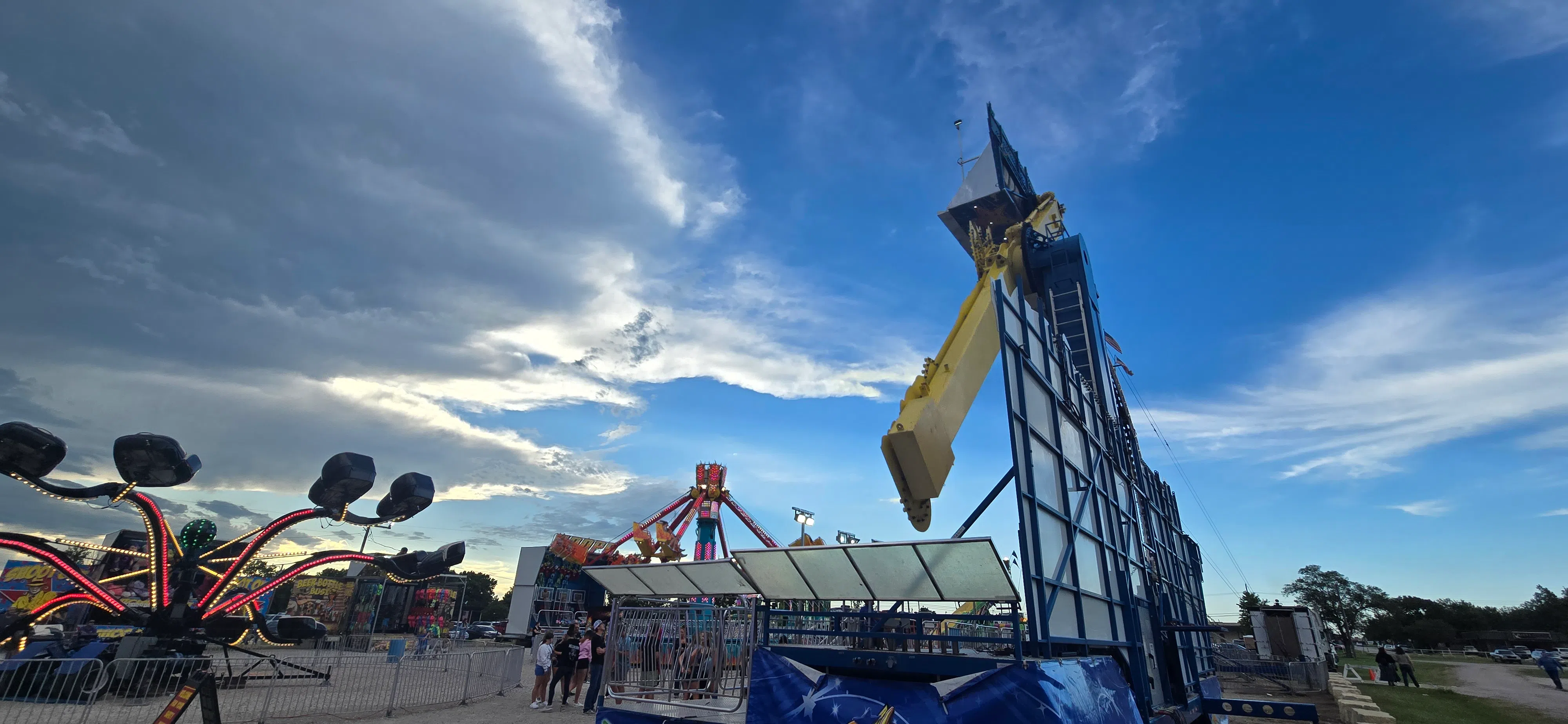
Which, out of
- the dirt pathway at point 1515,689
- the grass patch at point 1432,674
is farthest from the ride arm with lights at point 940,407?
the grass patch at point 1432,674

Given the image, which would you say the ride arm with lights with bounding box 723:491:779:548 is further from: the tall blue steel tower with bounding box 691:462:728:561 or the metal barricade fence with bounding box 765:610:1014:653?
the metal barricade fence with bounding box 765:610:1014:653

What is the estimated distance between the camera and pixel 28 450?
1241 centimetres

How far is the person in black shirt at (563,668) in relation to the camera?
1382 cm

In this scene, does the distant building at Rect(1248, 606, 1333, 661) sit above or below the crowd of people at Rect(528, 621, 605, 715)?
above

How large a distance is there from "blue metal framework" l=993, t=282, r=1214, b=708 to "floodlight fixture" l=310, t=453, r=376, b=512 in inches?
586

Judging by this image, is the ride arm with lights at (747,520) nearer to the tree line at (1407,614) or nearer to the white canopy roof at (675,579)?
the white canopy roof at (675,579)

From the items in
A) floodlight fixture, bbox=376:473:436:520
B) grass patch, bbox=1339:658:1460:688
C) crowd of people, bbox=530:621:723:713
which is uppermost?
floodlight fixture, bbox=376:473:436:520

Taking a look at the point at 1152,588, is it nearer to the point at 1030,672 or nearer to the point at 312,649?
the point at 1030,672

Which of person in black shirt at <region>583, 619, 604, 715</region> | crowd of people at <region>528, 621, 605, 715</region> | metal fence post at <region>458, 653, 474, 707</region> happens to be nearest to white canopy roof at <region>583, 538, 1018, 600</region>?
person in black shirt at <region>583, 619, 604, 715</region>

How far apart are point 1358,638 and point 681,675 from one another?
129m

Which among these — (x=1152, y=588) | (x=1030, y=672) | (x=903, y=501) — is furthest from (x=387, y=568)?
(x=1152, y=588)

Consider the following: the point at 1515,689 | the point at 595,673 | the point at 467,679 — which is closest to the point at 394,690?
the point at 467,679

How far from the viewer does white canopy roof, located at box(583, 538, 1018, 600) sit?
6301 mm

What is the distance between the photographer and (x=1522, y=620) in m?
82.2
